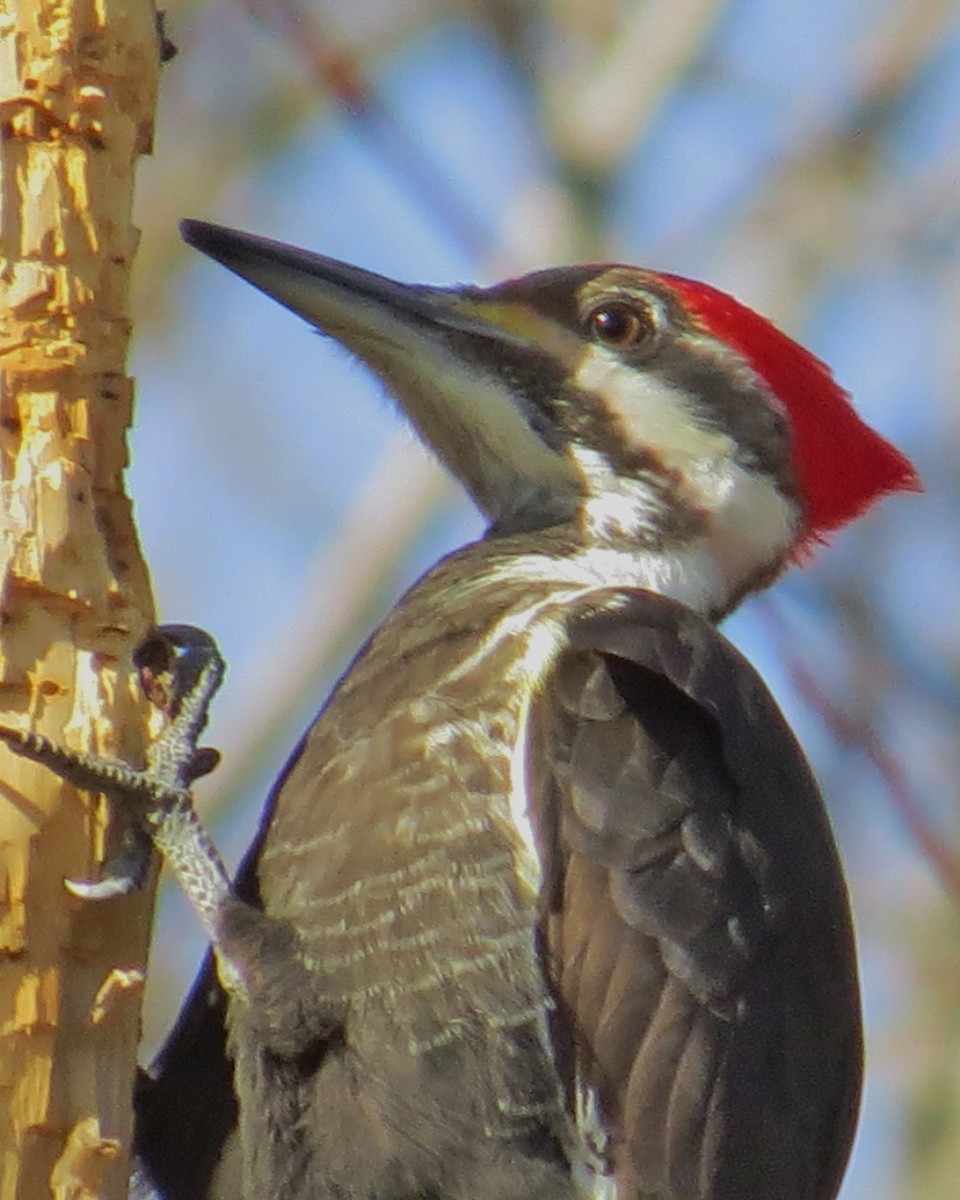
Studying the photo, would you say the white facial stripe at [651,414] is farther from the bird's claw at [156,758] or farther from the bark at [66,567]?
the bark at [66,567]

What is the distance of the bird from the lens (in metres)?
3.01

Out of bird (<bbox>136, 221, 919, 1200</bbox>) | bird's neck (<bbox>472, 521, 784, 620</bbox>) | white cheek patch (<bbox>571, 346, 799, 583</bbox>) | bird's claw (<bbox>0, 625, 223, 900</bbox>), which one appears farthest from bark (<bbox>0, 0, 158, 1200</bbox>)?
white cheek patch (<bbox>571, 346, 799, 583</bbox>)

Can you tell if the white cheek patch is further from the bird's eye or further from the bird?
the bird

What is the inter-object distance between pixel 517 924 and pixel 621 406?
3.71 feet

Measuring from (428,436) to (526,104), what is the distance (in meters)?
2.48

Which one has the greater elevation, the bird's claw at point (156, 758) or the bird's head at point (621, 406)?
the bird's head at point (621, 406)

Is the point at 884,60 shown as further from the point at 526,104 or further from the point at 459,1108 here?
the point at 459,1108

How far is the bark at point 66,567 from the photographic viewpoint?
8.95ft

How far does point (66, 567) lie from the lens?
9.34 ft

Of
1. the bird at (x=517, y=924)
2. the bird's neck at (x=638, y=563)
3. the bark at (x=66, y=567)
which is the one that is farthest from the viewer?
the bird's neck at (x=638, y=563)

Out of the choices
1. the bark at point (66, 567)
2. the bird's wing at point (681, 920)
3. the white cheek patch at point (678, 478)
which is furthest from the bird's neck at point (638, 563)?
the bark at point (66, 567)

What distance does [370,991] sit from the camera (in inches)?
118

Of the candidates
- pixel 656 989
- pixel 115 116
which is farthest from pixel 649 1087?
pixel 115 116

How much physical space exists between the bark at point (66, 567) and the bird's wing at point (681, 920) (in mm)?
600
